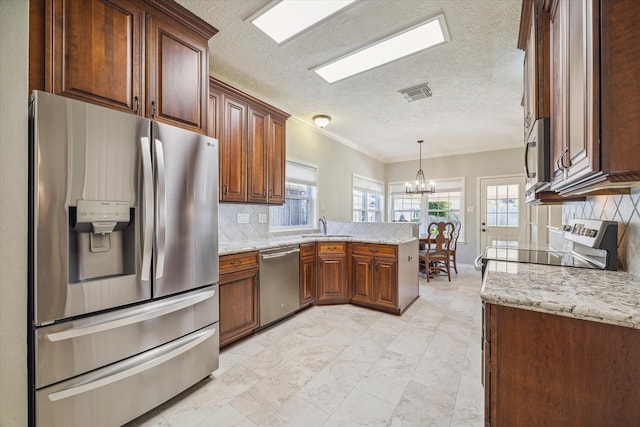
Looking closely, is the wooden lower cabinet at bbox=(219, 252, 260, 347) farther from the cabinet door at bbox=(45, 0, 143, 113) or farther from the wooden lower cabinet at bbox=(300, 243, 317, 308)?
the cabinet door at bbox=(45, 0, 143, 113)

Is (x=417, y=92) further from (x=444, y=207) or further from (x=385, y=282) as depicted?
(x=444, y=207)

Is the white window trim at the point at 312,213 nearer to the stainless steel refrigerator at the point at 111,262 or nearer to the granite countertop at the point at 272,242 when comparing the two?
the granite countertop at the point at 272,242

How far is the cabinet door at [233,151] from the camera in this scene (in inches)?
101

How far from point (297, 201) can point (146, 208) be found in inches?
106

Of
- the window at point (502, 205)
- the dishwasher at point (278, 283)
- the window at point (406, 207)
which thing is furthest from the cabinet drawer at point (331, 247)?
the window at point (502, 205)

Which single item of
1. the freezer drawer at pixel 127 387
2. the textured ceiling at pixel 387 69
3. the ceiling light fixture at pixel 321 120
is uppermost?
the textured ceiling at pixel 387 69

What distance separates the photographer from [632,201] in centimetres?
131

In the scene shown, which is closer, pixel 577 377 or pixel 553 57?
pixel 577 377

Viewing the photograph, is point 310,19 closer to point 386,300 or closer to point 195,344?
point 195,344

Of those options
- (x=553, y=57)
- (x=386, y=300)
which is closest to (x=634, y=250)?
(x=553, y=57)

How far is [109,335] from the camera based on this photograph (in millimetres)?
1376

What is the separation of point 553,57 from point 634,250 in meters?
1.01

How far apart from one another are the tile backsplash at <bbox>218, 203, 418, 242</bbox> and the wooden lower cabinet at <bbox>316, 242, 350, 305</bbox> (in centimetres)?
66

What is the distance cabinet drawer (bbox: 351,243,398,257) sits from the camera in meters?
3.12
